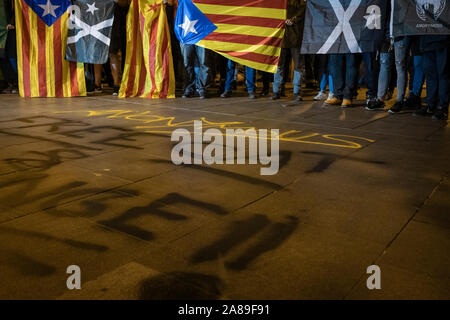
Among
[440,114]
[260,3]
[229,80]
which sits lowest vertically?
[440,114]

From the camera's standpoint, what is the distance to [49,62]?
7.46 metres

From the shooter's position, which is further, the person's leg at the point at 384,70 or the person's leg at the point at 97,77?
the person's leg at the point at 97,77

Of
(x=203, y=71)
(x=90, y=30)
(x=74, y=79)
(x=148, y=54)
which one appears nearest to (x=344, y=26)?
(x=203, y=71)

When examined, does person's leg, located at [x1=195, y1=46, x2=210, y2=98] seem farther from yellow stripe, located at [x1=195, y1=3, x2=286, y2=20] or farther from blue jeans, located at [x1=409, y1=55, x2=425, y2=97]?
blue jeans, located at [x1=409, y1=55, x2=425, y2=97]

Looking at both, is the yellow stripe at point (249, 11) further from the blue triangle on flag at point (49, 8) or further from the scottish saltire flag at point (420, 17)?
the blue triangle on flag at point (49, 8)

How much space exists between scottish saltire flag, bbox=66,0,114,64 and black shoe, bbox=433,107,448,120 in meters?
5.39

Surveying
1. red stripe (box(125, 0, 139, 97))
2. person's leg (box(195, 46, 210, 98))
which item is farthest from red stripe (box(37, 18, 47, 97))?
person's leg (box(195, 46, 210, 98))

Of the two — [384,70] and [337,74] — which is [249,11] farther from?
[384,70]

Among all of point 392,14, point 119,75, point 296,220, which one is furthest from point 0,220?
point 119,75

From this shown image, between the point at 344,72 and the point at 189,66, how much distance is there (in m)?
2.75

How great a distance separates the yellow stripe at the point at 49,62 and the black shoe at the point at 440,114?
6043 mm

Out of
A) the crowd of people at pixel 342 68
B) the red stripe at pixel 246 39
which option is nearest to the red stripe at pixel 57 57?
the crowd of people at pixel 342 68

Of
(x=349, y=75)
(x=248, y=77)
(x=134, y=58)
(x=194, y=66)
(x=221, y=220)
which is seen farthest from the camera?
Answer: (x=248, y=77)

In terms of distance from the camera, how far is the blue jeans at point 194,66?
24.7 ft
